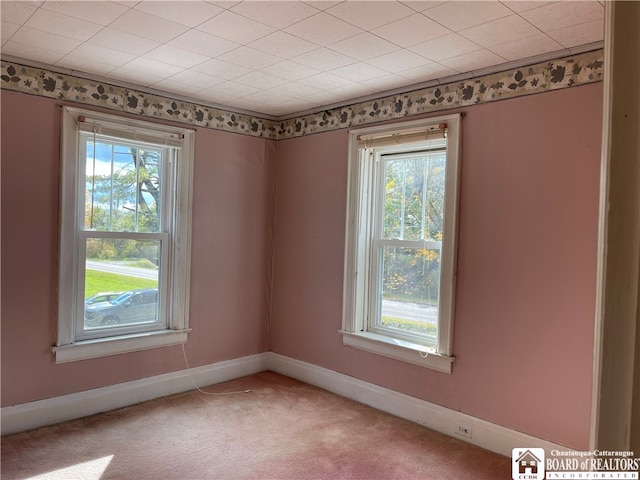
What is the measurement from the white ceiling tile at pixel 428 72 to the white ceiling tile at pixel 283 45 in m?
0.75

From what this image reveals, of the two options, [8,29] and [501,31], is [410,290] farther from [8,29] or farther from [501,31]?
[8,29]

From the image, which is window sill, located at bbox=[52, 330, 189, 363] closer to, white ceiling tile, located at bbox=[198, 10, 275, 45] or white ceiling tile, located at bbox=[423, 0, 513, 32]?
white ceiling tile, located at bbox=[198, 10, 275, 45]

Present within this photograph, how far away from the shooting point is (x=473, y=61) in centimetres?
275

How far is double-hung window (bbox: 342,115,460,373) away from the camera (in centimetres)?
313

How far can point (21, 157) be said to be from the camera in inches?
117

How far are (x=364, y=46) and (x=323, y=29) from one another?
315 mm

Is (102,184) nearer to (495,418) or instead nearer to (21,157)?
(21,157)

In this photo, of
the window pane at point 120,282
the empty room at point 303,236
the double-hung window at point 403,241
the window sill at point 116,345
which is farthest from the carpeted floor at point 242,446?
the window pane at point 120,282

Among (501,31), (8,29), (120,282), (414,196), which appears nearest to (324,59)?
(501,31)

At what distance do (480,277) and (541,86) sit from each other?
124 centimetres

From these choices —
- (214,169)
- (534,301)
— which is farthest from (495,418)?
(214,169)

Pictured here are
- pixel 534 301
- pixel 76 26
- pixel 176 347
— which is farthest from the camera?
pixel 176 347

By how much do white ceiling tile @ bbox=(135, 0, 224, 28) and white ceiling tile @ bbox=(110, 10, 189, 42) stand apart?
0.06m

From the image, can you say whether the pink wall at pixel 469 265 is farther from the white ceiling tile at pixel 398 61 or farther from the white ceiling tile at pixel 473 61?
the white ceiling tile at pixel 398 61
